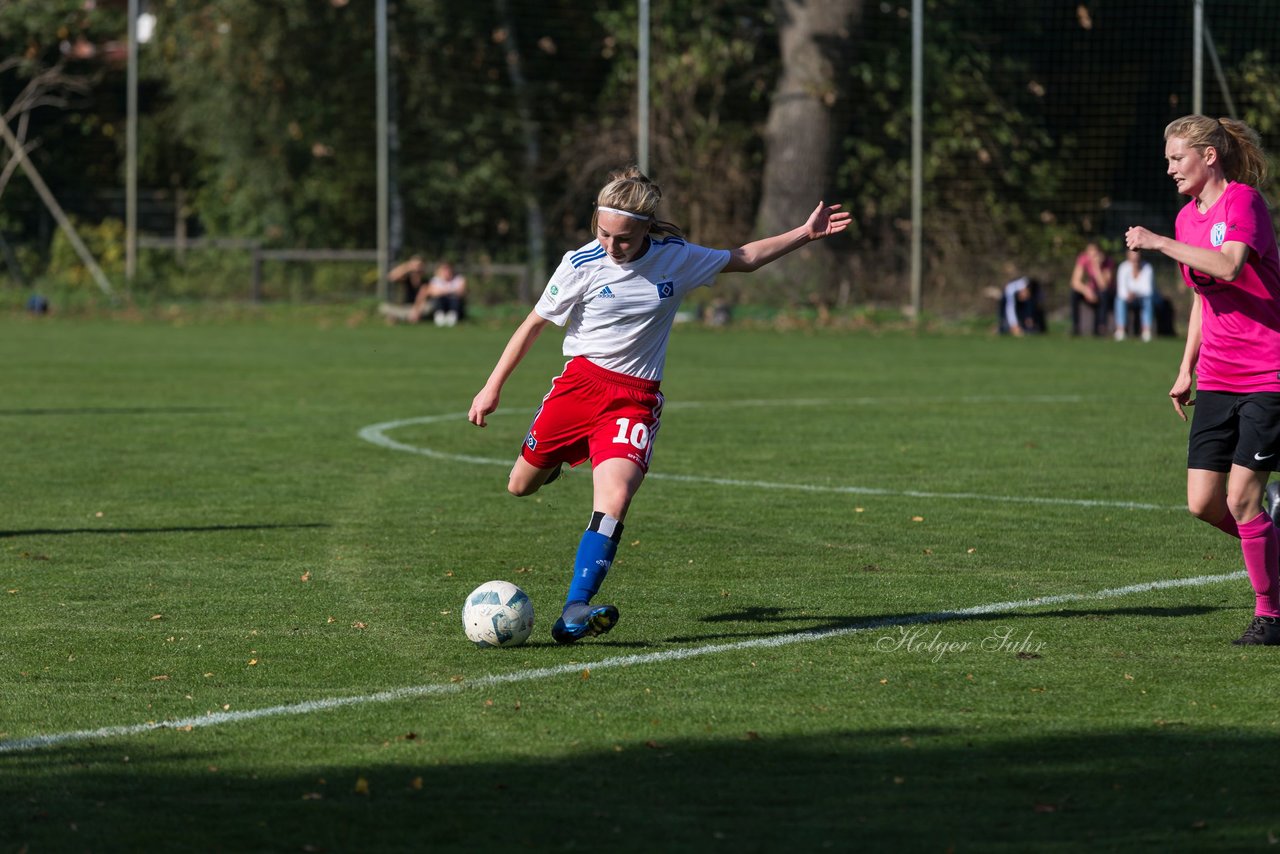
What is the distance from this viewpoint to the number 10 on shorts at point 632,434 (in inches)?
291

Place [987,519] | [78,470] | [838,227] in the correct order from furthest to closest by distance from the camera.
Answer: [78,470] < [987,519] < [838,227]

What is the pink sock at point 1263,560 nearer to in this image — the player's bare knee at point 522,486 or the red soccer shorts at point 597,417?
the red soccer shorts at point 597,417

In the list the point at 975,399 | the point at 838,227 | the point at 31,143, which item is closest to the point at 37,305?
the point at 31,143

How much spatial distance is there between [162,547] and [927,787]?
5522 millimetres

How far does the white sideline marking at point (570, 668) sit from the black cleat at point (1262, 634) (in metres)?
0.97

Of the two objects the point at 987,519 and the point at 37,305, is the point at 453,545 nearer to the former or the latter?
the point at 987,519

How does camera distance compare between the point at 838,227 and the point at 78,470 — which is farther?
the point at 78,470

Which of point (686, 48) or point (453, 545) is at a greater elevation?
point (686, 48)

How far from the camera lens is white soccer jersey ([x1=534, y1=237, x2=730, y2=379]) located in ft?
24.4

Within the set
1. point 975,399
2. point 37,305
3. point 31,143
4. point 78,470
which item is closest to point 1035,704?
point 78,470

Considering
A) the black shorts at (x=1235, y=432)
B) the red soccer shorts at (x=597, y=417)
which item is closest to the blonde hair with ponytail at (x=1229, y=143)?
the black shorts at (x=1235, y=432)

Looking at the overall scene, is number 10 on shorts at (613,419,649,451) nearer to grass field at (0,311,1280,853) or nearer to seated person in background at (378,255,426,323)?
grass field at (0,311,1280,853)

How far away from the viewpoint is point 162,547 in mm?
9406

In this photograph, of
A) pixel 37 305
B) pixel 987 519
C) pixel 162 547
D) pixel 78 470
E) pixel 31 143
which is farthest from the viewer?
pixel 31 143
